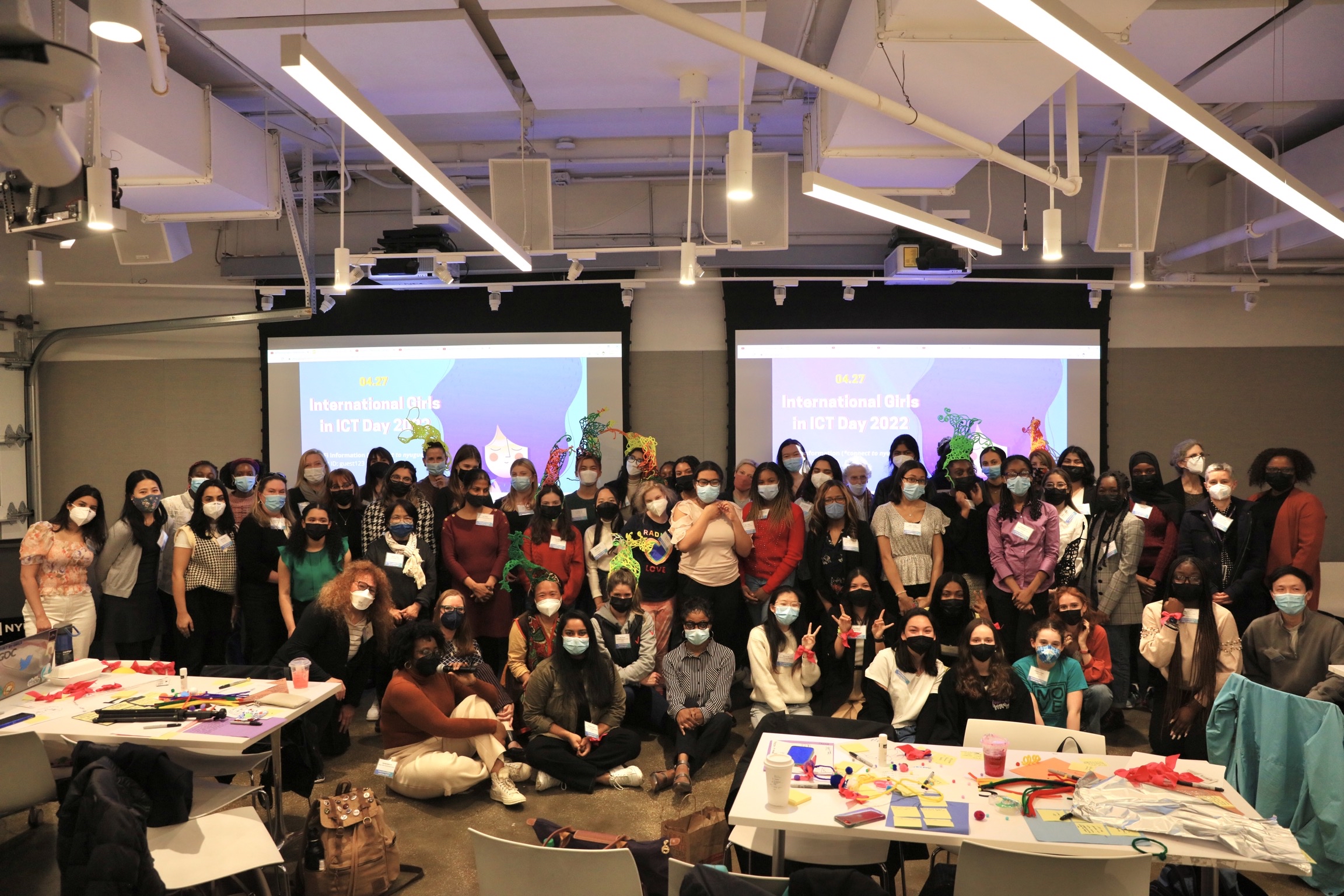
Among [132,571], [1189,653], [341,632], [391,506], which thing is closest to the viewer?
Result: [1189,653]

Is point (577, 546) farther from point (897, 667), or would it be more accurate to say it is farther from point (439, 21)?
point (439, 21)

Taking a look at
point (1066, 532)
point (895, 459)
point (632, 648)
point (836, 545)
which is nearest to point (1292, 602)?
point (1066, 532)

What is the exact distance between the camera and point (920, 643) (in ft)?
14.1

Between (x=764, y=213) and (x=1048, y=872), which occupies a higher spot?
(x=764, y=213)

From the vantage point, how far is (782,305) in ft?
26.0

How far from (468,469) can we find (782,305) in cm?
332

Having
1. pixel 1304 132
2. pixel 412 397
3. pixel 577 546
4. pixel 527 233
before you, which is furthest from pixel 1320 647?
pixel 412 397

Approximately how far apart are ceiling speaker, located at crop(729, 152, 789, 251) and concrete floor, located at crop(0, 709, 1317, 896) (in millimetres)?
3369

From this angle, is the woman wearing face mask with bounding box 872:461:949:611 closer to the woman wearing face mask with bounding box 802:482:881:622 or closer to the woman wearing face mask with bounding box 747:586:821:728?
the woman wearing face mask with bounding box 802:482:881:622

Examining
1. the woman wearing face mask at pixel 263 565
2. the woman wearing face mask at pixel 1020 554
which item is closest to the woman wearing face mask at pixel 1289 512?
the woman wearing face mask at pixel 1020 554

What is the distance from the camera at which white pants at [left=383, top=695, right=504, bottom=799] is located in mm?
4445

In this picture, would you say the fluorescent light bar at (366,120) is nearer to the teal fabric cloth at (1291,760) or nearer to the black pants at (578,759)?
the black pants at (578,759)

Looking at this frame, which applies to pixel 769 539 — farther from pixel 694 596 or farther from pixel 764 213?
pixel 764 213

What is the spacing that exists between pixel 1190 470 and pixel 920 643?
2.86 m
